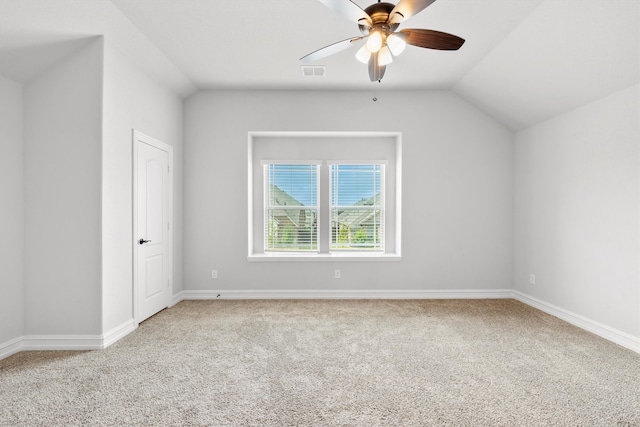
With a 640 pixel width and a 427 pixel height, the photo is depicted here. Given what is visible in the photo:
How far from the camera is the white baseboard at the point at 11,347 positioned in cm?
271

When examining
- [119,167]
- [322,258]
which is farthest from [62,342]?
[322,258]

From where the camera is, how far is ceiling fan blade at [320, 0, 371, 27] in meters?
1.91

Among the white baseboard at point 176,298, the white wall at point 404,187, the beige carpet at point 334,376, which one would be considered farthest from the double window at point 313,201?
the beige carpet at point 334,376

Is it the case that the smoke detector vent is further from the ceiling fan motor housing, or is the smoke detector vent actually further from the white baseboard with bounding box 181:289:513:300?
the white baseboard with bounding box 181:289:513:300

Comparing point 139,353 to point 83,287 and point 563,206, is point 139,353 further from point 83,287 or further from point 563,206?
point 563,206

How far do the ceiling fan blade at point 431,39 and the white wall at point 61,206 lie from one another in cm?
270

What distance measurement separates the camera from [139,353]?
281 cm

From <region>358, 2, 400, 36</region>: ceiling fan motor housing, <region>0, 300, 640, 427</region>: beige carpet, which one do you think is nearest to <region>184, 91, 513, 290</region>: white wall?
<region>0, 300, 640, 427</region>: beige carpet

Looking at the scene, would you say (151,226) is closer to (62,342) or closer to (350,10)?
(62,342)

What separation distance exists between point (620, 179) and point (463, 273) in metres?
2.07

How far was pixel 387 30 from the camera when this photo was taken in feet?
6.99

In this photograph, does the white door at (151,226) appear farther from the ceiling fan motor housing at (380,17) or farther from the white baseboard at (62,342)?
the ceiling fan motor housing at (380,17)

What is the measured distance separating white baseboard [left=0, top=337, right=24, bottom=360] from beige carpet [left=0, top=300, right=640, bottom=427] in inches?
3.0

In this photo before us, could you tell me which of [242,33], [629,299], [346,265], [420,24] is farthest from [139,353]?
[629,299]
